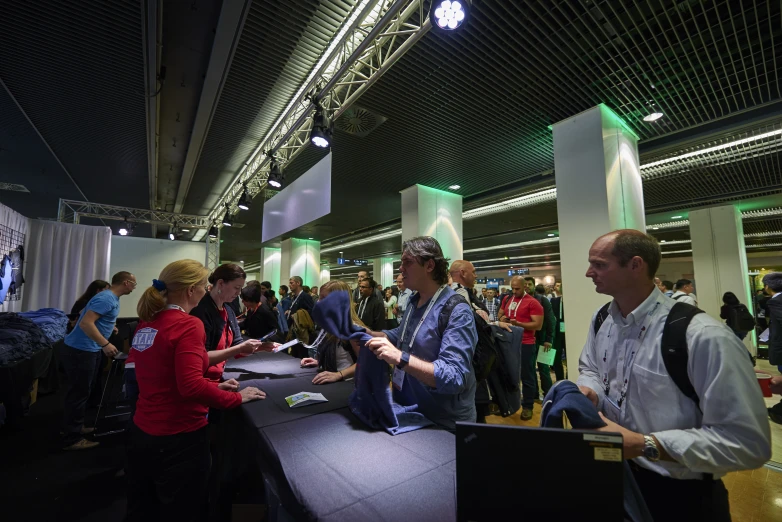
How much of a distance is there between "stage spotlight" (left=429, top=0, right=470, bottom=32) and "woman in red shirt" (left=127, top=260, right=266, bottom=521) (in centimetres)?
243

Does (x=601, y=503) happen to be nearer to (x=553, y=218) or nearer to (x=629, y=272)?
(x=629, y=272)

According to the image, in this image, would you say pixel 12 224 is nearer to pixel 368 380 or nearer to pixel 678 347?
pixel 368 380

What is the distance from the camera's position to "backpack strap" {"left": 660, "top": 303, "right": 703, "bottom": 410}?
90 centimetres

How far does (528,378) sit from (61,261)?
28.7 ft

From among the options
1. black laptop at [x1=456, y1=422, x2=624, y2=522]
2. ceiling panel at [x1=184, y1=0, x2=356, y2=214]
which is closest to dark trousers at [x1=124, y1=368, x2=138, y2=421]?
black laptop at [x1=456, y1=422, x2=624, y2=522]

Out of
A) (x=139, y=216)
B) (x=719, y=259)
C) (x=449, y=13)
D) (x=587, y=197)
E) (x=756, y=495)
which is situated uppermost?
(x=139, y=216)

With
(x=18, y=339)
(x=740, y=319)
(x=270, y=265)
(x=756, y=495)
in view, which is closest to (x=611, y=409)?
(x=756, y=495)

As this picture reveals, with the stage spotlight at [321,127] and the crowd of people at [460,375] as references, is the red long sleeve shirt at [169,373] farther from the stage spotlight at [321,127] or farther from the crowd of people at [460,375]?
the stage spotlight at [321,127]

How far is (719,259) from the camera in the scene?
746 cm

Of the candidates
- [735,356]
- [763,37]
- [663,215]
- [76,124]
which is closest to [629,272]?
[735,356]

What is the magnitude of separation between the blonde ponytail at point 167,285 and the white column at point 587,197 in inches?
137

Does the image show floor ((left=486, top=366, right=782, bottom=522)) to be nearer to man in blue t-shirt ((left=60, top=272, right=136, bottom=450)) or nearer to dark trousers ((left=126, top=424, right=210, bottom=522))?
dark trousers ((left=126, top=424, right=210, bottom=522))

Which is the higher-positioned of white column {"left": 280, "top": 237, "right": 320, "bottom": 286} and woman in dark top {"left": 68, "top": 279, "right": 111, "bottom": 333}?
white column {"left": 280, "top": 237, "right": 320, "bottom": 286}

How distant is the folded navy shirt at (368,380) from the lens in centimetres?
131
